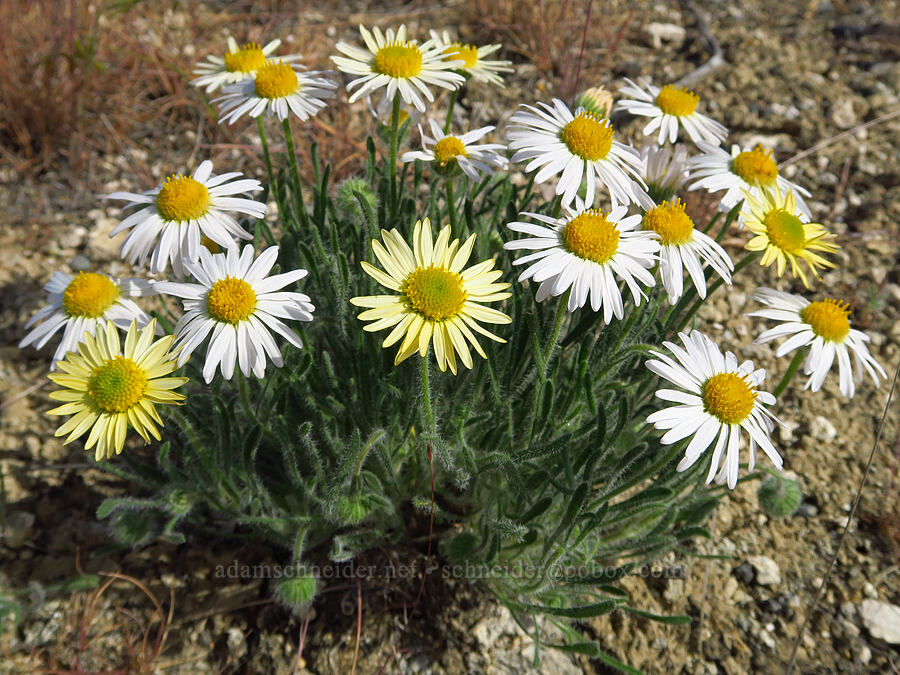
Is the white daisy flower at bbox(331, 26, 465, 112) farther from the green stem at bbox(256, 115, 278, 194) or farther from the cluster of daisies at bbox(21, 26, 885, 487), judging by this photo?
the green stem at bbox(256, 115, 278, 194)

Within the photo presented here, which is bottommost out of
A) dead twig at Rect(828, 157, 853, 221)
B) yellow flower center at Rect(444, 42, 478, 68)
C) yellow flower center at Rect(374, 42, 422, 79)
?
dead twig at Rect(828, 157, 853, 221)

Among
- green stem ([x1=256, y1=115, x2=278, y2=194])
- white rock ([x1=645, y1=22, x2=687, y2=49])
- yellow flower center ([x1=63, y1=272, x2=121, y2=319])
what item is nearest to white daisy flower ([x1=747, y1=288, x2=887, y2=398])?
green stem ([x1=256, y1=115, x2=278, y2=194])

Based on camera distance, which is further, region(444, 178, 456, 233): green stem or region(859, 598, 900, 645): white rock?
region(859, 598, 900, 645): white rock

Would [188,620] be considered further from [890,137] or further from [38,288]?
[890,137]

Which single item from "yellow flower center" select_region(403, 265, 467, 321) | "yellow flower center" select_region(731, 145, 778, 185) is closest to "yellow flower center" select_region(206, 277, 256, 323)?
"yellow flower center" select_region(403, 265, 467, 321)

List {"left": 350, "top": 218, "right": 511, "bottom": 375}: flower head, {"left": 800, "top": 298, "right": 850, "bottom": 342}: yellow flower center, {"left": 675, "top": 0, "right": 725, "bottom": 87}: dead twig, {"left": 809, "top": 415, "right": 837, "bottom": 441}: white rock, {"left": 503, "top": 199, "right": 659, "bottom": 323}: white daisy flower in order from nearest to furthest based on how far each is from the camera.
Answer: {"left": 350, "top": 218, "right": 511, "bottom": 375}: flower head, {"left": 503, "top": 199, "right": 659, "bottom": 323}: white daisy flower, {"left": 800, "top": 298, "right": 850, "bottom": 342}: yellow flower center, {"left": 809, "top": 415, "right": 837, "bottom": 441}: white rock, {"left": 675, "top": 0, "right": 725, "bottom": 87}: dead twig

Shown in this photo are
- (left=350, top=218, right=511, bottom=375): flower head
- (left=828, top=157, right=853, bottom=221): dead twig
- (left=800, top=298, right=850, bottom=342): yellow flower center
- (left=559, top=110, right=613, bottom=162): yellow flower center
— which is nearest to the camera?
(left=350, top=218, right=511, bottom=375): flower head

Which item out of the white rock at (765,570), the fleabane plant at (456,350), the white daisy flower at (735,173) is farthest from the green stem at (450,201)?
the white rock at (765,570)

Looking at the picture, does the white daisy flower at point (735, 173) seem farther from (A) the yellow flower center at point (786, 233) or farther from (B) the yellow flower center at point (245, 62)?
(B) the yellow flower center at point (245, 62)

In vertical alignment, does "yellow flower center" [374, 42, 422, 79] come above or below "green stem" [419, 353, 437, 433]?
above
